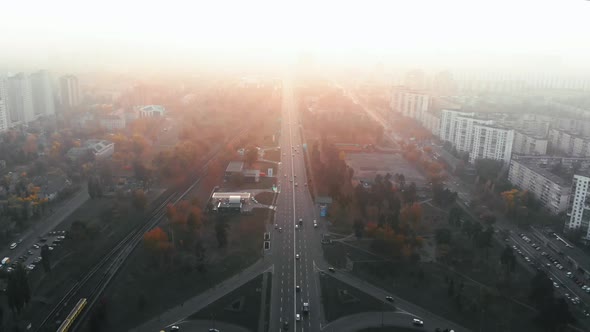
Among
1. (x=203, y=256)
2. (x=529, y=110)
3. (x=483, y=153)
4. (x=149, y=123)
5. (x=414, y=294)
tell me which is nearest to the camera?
(x=414, y=294)

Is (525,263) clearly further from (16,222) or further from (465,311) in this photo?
(16,222)

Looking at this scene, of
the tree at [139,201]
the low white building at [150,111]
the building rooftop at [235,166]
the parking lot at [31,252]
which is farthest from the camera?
the low white building at [150,111]

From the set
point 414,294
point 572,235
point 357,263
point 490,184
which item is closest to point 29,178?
point 357,263

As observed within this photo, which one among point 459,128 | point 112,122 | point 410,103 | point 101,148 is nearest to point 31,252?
point 101,148

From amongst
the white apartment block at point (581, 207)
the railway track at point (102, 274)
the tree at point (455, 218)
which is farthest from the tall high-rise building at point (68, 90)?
the white apartment block at point (581, 207)

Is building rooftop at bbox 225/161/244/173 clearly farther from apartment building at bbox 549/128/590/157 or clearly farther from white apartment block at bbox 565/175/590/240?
apartment building at bbox 549/128/590/157

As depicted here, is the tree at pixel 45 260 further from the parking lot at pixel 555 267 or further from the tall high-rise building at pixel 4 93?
the tall high-rise building at pixel 4 93

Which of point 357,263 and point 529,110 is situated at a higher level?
point 529,110

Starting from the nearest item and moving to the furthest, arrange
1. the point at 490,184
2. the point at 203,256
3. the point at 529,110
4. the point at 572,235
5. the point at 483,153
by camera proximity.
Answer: the point at 203,256 < the point at 572,235 < the point at 490,184 < the point at 483,153 < the point at 529,110
